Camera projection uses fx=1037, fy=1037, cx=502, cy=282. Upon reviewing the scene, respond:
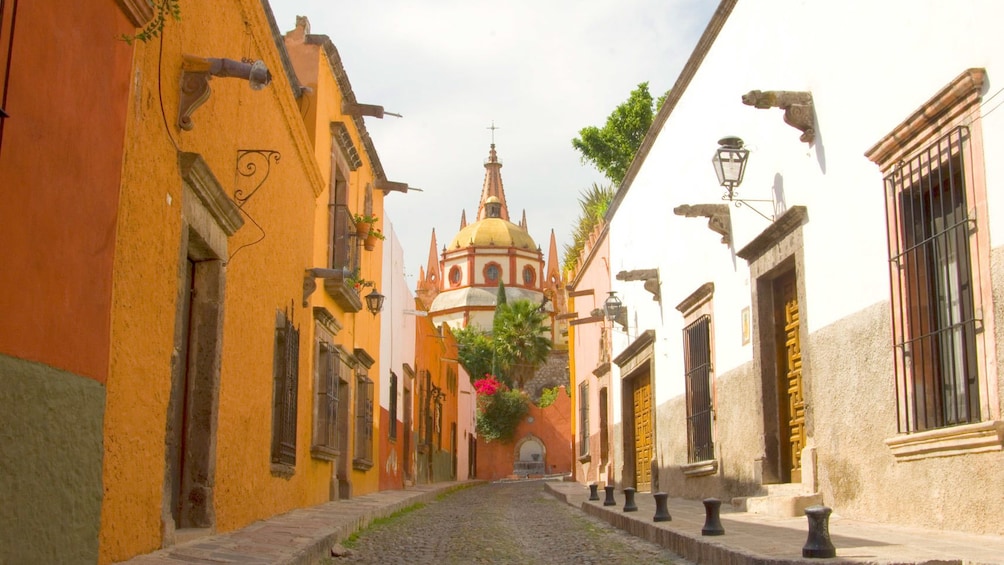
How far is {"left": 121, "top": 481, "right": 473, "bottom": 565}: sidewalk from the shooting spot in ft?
17.6

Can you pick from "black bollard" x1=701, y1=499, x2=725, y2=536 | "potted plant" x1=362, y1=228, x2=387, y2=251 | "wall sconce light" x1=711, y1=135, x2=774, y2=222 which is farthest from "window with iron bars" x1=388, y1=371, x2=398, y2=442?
"black bollard" x1=701, y1=499, x2=725, y2=536

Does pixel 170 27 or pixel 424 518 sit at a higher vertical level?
pixel 170 27

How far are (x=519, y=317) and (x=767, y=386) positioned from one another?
1774 inches

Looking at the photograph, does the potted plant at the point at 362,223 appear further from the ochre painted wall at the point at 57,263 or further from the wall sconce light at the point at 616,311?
the ochre painted wall at the point at 57,263

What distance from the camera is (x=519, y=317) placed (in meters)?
54.8

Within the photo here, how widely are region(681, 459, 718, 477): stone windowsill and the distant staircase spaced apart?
1.38 m

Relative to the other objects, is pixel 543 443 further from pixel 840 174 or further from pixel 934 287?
pixel 934 287

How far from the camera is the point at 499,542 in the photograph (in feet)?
27.8

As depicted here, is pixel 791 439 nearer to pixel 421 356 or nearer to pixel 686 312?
pixel 686 312

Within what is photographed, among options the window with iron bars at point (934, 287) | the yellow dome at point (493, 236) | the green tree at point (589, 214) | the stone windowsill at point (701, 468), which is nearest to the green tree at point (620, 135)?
the green tree at point (589, 214)

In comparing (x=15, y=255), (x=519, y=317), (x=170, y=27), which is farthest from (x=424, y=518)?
(x=519, y=317)

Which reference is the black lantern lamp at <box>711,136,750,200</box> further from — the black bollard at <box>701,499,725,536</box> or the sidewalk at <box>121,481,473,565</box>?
the sidewalk at <box>121,481,473,565</box>

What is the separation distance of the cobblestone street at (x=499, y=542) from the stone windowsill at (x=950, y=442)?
1.59 meters

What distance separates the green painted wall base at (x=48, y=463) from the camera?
356cm
